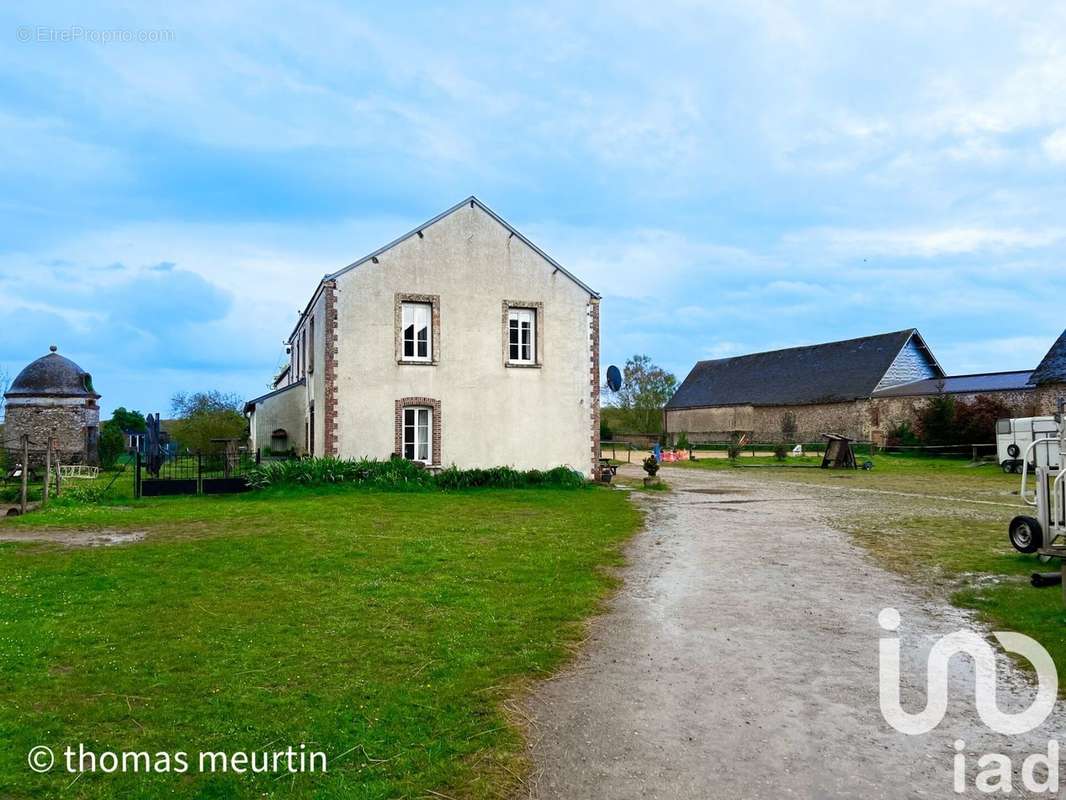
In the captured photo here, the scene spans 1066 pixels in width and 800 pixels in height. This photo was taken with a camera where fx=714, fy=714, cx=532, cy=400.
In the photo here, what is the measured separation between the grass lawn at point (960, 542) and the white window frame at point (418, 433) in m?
11.5

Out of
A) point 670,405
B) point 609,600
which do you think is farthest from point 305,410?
point 670,405

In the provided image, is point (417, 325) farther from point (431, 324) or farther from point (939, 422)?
point (939, 422)

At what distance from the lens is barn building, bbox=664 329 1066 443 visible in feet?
124

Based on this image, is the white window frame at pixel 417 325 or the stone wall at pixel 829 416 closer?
the white window frame at pixel 417 325

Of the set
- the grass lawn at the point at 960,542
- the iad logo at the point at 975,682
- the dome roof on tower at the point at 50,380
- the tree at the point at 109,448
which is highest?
the dome roof on tower at the point at 50,380

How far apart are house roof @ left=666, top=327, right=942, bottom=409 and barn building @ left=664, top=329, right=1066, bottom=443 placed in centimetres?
9

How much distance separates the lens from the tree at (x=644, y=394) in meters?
66.0

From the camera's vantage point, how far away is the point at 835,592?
8109mm

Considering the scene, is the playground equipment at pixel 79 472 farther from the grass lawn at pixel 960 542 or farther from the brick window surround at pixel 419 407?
the grass lawn at pixel 960 542

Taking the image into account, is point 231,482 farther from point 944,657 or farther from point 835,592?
point 944,657

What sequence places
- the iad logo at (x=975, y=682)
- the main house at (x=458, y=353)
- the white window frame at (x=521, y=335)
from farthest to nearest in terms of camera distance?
the white window frame at (x=521, y=335) < the main house at (x=458, y=353) < the iad logo at (x=975, y=682)

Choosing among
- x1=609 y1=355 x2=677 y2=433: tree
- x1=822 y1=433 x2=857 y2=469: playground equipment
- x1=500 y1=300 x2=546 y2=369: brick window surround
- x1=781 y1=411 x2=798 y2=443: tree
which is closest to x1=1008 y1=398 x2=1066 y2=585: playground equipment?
x1=500 y1=300 x2=546 y2=369: brick window surround

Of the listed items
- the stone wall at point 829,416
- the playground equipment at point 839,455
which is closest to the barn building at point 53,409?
the playground equipment at point 839,455

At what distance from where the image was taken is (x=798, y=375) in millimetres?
53625
